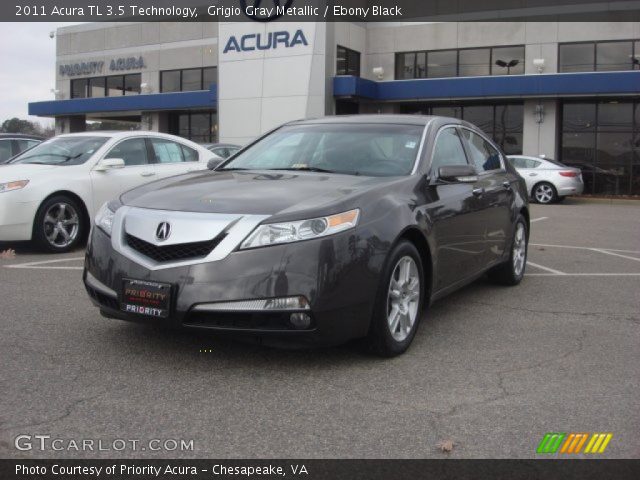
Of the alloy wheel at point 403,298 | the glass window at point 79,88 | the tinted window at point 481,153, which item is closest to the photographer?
the alloy wheel at point 403,298

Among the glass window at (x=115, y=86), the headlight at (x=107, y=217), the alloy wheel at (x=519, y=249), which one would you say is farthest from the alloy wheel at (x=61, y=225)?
the glass window at (x=115, y=86)

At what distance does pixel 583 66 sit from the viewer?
25.0 metres

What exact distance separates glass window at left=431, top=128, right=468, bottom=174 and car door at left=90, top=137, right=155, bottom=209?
15.6 feet

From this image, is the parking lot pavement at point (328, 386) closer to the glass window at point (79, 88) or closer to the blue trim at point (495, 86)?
the blue trim at point (495, 86)

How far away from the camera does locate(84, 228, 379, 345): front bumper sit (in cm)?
389

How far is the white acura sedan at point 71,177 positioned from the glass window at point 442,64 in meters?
19.1

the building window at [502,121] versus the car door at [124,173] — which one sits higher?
the building window at [502,121]

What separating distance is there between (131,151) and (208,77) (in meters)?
22.6

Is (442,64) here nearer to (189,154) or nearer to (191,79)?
(191,79)

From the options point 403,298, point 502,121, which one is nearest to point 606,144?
point 502,121

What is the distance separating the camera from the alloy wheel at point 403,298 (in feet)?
14.6

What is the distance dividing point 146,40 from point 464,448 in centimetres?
3261

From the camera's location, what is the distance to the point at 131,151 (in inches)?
374

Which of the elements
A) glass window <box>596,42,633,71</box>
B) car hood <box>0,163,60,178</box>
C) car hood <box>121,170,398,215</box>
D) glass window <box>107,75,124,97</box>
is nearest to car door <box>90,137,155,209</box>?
car hood <box>0,163,60,178</box>
